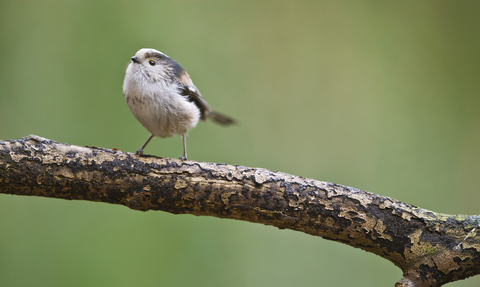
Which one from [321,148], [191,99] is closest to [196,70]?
[191,99]

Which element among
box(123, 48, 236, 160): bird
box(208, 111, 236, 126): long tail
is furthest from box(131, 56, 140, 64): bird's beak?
box(208, 111, 236, 126): long tail

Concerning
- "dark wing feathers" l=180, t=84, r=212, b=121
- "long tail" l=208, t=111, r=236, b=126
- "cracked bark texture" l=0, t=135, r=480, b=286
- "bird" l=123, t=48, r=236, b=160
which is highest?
"long tail" l=208, t=111, r=236, b=126

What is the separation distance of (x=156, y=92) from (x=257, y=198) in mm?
683

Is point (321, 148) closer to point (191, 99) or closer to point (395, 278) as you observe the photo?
point (395, 278)

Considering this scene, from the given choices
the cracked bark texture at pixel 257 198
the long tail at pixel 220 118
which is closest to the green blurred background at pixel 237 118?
the long tail at pixel 220 118

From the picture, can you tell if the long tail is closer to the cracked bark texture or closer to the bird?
the bird

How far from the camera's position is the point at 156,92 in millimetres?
1476

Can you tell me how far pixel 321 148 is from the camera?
8.68 feet

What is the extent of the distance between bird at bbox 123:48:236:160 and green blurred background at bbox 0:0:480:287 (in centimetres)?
90

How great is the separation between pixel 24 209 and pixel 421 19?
3.48 meters

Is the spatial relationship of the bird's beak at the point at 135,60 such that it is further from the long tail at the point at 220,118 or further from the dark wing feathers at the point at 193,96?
the long tail at the point at 220,118

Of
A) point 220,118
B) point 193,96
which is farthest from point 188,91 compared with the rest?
point 220,118

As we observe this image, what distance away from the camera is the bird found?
1.47 metres

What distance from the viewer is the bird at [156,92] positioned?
1474 mm
